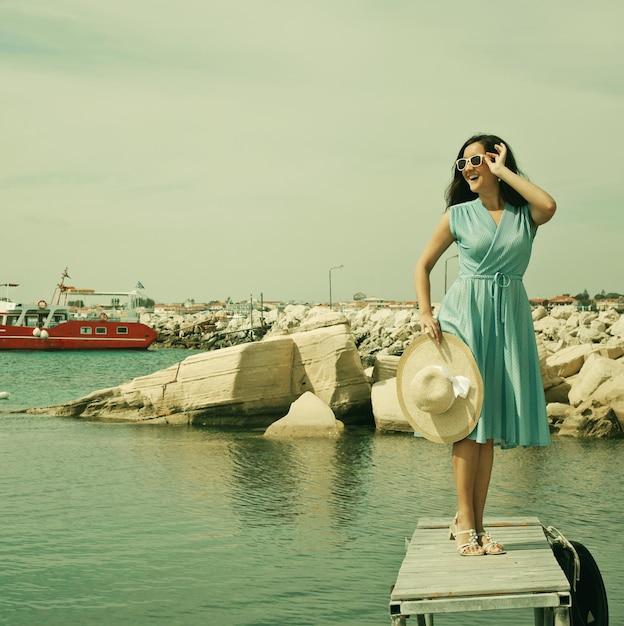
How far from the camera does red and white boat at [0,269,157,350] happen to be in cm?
6000

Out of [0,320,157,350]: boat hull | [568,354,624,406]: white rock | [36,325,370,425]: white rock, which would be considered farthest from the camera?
[0,320,157,350]: boat hull

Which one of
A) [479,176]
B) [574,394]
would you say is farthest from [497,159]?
[574,394]

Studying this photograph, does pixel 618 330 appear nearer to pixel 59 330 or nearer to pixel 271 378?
pixel 271 378

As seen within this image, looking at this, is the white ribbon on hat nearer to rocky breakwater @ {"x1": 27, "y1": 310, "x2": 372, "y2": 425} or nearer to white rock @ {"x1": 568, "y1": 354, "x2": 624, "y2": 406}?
white rock @ {"x1": 568, "y1": 354, "x2": 624, "y2": 406}

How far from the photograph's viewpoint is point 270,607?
589 centimetres

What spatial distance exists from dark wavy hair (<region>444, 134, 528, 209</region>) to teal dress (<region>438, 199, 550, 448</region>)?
53 millimetres

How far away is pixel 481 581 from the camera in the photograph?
375cm

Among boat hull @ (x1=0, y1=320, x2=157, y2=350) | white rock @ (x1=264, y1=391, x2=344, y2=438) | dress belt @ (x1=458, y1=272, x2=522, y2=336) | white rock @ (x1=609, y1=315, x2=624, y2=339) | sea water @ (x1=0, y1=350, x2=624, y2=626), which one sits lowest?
sea water @ (x1=0, y1=350, x2=624, y2=626)

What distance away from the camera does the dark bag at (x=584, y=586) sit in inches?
175

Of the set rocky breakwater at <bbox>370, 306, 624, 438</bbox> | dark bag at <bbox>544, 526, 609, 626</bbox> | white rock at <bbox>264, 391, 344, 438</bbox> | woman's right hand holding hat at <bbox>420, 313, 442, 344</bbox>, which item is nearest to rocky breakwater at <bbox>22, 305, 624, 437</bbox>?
rocky breakwater at <bbox>370, 306, 624, 438</bbox>

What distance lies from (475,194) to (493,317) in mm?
666

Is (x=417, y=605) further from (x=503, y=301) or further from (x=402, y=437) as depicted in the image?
(x=402, y=437)

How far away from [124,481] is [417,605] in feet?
24.1

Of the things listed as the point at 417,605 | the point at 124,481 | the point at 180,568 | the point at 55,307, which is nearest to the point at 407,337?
the point at 55,307
